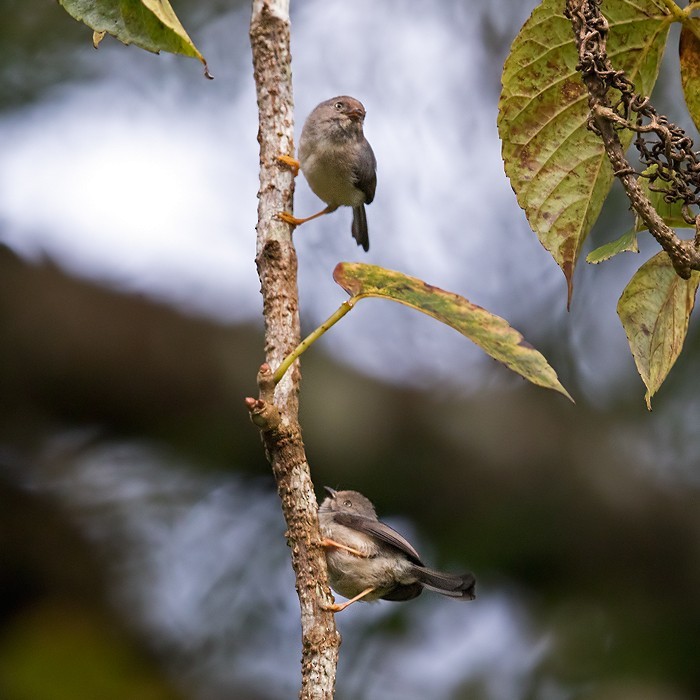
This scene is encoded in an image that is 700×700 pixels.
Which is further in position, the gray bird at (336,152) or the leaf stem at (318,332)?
the gray bird at (336,152)

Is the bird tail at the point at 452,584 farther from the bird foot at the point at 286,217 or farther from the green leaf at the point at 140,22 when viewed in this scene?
the green leaf at the point at 140,22

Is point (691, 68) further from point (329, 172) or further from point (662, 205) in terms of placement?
point (329, 172)

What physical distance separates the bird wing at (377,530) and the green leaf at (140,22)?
1894 mm

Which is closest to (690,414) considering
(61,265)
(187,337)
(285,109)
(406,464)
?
(406,464)

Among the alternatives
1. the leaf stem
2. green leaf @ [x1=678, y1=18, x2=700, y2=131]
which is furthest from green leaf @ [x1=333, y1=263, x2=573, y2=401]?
green leaf @ [x1=678, y1=18, x2=700, y2=131]

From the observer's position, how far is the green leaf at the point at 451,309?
120 centimetres

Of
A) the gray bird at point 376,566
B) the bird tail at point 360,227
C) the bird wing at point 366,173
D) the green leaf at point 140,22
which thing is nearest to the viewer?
the green leaf at point 140,22

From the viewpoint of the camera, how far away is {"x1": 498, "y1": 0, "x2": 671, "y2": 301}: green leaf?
5.01 ft

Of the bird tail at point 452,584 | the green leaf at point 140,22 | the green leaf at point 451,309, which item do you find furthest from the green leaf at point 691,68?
the bird tail at point 452,584

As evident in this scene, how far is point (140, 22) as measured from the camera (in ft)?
4.06

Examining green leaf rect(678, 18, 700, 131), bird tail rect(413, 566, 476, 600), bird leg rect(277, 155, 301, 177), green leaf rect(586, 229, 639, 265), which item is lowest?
bird tail rect(413, 566, 476, 600)

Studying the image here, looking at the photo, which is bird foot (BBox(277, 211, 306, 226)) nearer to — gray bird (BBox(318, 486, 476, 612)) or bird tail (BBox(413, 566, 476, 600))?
gray bird (BBox(318, 486, 476, 612))

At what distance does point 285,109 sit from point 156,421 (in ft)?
10.2

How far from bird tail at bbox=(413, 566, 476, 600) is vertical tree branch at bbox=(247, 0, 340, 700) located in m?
1.50
